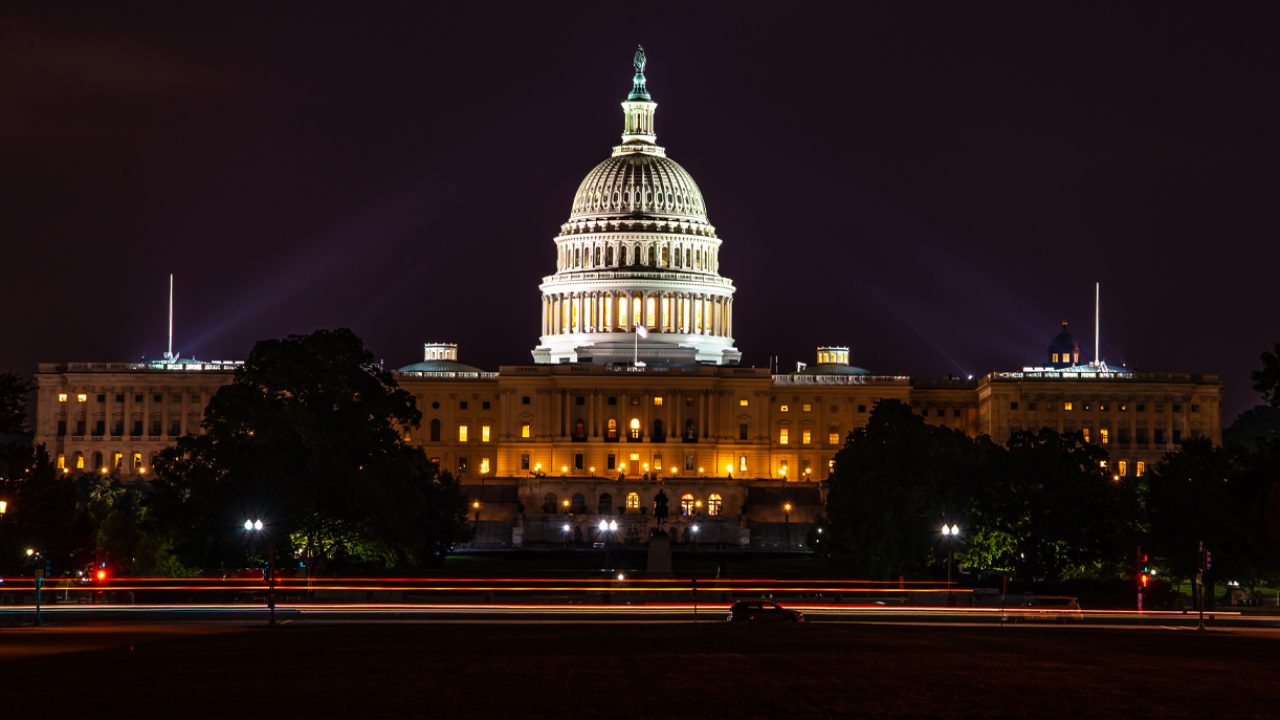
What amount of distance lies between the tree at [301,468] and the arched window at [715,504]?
7848 cm

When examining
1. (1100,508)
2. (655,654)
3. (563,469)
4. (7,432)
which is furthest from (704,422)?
(655,654)

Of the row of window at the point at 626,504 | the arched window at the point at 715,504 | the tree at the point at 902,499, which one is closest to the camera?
the tree at the point at 902,499

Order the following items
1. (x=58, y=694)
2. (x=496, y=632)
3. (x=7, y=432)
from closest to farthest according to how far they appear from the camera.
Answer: (x=58, y=694) → (x=496, y=632) → (x=7, y=432)

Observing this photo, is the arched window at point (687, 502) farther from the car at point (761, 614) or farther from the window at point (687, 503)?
the car at point (761, 614)

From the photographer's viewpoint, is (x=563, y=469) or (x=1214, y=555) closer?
(x=1214, y=555)

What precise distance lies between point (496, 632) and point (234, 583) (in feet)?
89.7

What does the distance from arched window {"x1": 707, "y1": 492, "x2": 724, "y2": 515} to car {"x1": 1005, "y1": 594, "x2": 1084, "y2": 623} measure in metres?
89.7

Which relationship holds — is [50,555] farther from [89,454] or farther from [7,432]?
[89,454]

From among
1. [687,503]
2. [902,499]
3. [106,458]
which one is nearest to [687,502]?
[687,503]

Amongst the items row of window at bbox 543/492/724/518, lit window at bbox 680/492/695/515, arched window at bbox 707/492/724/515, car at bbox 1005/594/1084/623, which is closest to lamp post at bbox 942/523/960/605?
car at bbox 1005/594/1084/623

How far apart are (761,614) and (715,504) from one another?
10775cm

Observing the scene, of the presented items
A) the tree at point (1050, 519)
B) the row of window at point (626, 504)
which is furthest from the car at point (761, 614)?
the row of window at point (626, 504)

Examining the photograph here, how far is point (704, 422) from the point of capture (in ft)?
642

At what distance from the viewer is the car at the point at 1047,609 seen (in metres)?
76.4
